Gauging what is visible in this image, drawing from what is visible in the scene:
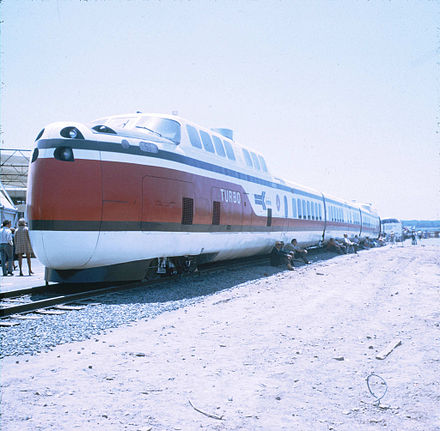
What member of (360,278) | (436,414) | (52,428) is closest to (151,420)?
(52,428)

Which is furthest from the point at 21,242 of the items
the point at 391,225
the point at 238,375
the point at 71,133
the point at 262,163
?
the point at 391,225

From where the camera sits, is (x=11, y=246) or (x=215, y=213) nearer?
(x=215, y=213)

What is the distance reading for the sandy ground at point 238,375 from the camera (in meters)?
2.97

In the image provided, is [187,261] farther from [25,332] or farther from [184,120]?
[25,332]

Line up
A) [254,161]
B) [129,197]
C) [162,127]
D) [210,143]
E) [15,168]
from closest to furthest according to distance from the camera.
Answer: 1. [129,197]
2. [162,127]
3. [210,143]
4. [254,161]
5. [15,168]

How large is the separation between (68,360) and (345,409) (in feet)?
9.31

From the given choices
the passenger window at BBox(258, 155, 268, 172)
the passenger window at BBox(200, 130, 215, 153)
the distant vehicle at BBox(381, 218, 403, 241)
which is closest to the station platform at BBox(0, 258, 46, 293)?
the passenger window at BBox(200, 130, 215, 153)

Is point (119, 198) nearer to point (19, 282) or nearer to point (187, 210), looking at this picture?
point (187, 210)

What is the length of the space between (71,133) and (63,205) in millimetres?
1374

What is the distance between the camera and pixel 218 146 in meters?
11.6

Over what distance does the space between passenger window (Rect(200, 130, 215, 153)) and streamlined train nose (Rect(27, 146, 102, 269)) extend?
13.1 ft

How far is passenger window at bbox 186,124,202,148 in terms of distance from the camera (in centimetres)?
1015

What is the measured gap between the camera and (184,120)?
397 inches

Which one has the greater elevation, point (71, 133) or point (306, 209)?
point (71, 133)
